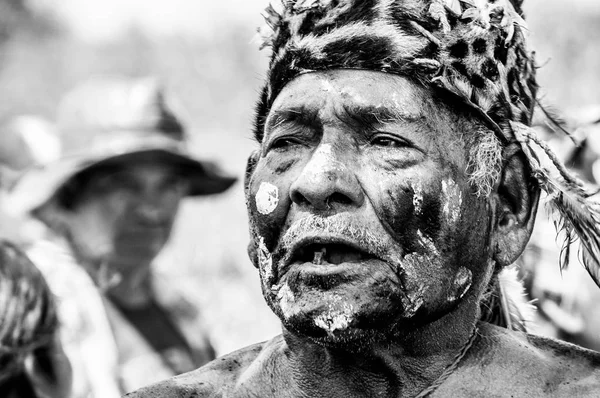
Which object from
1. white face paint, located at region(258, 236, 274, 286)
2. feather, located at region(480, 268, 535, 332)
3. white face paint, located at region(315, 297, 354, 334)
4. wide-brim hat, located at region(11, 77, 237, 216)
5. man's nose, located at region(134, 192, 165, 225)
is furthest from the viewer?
wide-brim hat, located at region(11, 77, 237, 216)

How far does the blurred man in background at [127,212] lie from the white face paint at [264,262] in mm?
3423

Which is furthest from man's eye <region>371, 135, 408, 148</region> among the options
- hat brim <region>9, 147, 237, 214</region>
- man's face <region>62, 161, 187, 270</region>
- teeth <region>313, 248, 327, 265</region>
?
hat brim <region>9, 147, 237, 214</region>

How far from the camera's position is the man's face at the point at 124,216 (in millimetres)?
6605

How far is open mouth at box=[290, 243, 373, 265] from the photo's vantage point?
2.80 m

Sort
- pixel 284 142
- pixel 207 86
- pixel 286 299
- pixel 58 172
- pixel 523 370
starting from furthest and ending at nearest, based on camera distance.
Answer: pixel 207 86, pixel 58 172, pixel 284 142, pixel 523 370, pixel 286 299

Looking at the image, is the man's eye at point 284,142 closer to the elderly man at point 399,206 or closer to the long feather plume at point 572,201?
the elderly man at point 399,206

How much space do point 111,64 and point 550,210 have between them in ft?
54.4

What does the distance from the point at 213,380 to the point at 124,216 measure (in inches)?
137

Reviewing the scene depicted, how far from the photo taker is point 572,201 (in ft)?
9.98

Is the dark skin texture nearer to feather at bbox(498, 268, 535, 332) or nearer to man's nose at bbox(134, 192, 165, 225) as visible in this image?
feather at bbox(498, 268, 535, 332)

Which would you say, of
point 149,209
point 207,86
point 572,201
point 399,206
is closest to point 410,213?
point 399,206

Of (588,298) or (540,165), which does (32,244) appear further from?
(540,165)

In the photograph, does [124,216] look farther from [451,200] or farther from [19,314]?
[451,200]

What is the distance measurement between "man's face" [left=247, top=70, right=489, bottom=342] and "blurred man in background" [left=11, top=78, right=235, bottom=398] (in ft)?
11.7
